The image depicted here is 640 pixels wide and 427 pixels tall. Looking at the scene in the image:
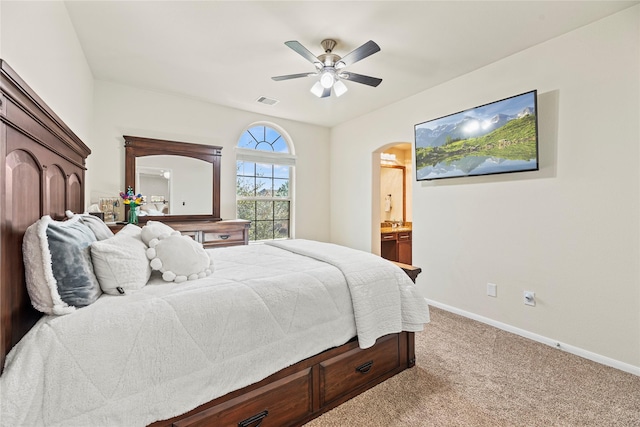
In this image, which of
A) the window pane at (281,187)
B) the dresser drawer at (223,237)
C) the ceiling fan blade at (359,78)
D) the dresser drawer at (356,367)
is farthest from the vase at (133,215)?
the dresser drawer at (356,367)

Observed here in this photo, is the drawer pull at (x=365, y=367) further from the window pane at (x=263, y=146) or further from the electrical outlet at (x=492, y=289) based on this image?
the window pane at (x=263, y=146)

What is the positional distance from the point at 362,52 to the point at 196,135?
2658 mm

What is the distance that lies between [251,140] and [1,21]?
10.9ft

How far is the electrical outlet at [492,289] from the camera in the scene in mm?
2924

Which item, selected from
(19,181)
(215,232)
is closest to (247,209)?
(215,232)

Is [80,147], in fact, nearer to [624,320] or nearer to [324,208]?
[324,208]

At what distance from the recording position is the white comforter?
983 mm

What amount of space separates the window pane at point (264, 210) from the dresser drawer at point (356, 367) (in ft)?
10.2

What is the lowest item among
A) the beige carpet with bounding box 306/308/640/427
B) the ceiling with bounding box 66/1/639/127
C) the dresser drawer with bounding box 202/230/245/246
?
the beige carpet with bounding box 306/308/640/427

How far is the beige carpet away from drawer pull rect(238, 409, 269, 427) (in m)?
0.30

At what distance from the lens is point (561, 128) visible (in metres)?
2.45

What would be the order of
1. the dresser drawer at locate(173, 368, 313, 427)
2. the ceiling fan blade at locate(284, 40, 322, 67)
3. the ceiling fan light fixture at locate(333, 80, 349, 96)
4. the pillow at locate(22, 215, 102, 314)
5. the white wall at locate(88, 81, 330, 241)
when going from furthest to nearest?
1. the white wall at locate(88, 81, 330, 241)
2. the ceiling fan light fixture at locate(333, 80, 349, 96)
3. the ceiling fan blade at locate(284, 40, 322, 67)
4. the dresser drawer at locate(173, 368, 313, 427)
5. the pillow at locate(22, 215, 102, 314)

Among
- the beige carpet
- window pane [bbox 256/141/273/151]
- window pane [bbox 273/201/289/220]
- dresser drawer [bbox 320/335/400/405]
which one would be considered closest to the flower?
window pane [bbox 256/141/273/151]

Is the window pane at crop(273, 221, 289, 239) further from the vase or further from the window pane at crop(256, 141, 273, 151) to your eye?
the vase
